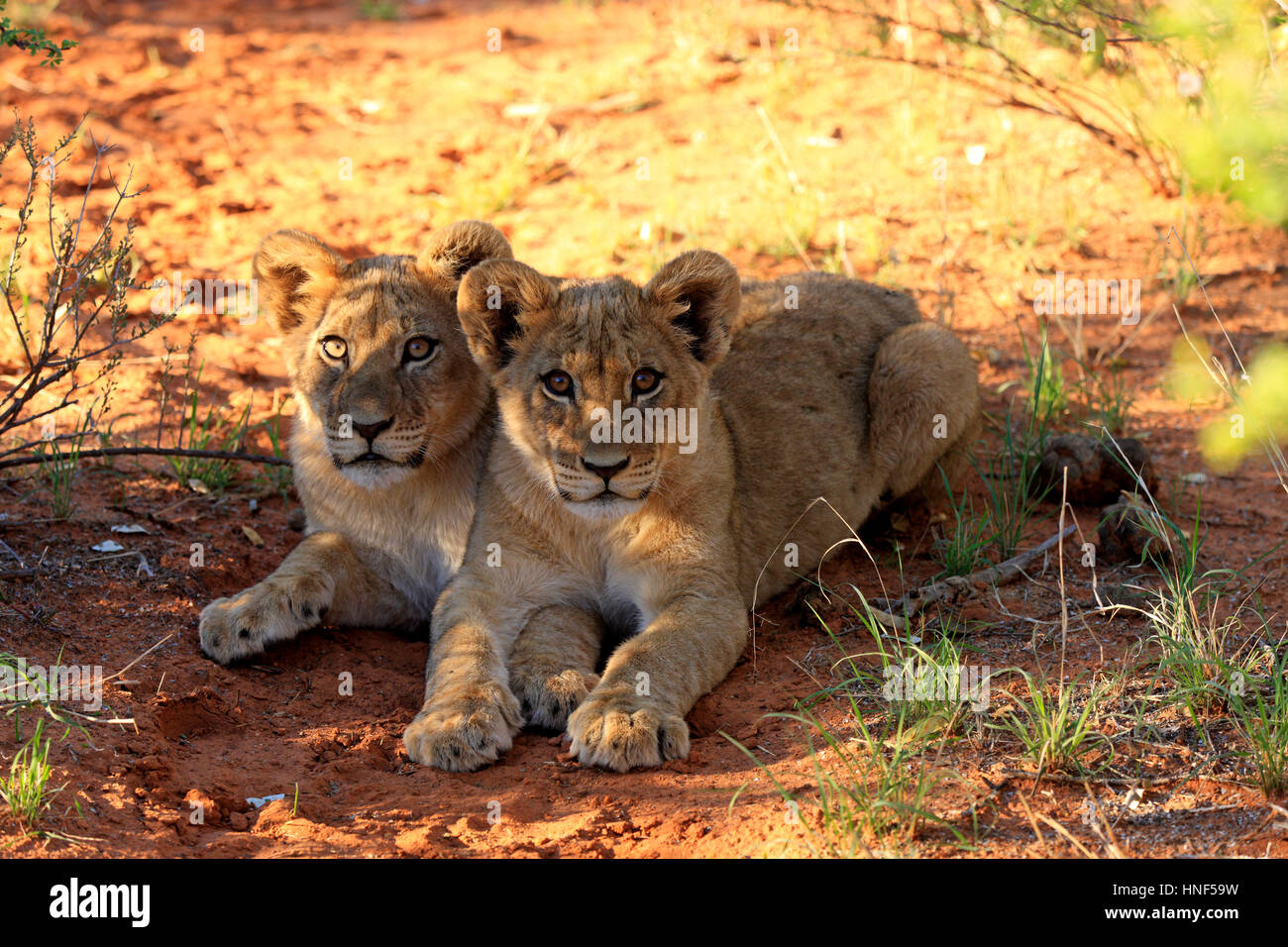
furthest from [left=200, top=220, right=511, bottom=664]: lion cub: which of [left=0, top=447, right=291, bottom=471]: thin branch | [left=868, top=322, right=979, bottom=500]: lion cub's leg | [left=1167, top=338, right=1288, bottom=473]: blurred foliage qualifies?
[left=1167, top=338, right=1288, bottom=473]: blurred foliage

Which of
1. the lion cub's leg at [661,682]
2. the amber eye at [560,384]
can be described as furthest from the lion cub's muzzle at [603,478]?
the lion cub's leg at [661,682]

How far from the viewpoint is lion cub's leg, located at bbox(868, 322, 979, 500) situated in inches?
235

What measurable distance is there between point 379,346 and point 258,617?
107 centimetres

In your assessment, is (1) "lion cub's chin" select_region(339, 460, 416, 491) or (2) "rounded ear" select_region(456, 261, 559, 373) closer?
(2) "rounded ear" select_region(456, 261, 559, 373)

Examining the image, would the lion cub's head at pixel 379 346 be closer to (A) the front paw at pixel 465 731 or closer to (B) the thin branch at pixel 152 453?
(B) the thin branch at pixel 152 453

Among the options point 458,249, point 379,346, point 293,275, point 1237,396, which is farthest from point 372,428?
point 1237,396

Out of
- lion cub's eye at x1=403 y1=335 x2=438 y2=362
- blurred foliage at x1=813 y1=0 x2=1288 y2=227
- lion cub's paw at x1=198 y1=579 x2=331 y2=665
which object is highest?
blurred foliage at x1=813 y1=0 x2=1288 y2=227

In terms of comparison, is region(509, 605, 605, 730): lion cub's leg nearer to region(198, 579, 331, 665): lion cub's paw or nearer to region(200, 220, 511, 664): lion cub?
region(200, 220, 511, 664): lion cub

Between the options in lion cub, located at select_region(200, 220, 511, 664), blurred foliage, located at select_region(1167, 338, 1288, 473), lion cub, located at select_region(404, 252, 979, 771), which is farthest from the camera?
lion cub, located at select_region(200, 220, 511, 664)

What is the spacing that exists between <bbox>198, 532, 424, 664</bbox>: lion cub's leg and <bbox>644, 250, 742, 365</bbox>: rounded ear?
1587 mm

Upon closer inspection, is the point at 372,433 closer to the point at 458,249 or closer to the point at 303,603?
the point at 303,603

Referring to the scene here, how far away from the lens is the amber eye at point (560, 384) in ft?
14.9

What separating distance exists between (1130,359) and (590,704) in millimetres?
4428

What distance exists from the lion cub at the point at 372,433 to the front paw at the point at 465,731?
920 mm
